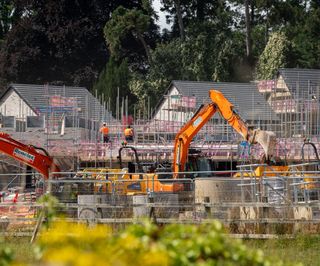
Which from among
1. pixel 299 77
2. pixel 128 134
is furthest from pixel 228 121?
pixel 299 77

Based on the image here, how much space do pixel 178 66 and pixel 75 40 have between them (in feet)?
28.1

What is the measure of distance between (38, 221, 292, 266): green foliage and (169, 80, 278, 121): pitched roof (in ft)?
181

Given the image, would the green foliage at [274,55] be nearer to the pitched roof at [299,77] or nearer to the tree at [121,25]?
the tree at [121,25]

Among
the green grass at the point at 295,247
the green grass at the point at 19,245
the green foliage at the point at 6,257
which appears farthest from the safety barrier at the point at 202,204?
the green foliage at the point at 6,257

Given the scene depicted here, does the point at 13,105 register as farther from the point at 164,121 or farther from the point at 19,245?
the point at 19,245

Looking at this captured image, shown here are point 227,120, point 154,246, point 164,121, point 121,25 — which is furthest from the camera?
point 121,25

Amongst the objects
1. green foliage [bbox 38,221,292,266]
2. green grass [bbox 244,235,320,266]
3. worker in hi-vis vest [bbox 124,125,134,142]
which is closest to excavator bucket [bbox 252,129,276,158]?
green grass [bbox 244,235,320,266]

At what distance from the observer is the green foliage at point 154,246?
616 cm

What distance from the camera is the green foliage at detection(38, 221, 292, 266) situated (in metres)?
6.16

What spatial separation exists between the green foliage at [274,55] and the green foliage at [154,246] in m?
73.6

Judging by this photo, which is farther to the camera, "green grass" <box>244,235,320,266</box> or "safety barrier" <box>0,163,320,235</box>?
"safety barrier" <box>0,163,320,235</box>

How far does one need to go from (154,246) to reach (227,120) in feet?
85.4

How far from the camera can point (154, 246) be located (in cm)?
652

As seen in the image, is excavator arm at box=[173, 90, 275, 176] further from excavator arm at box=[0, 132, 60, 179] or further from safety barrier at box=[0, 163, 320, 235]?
safety barrier at box=[0, 163, 320, 235]
